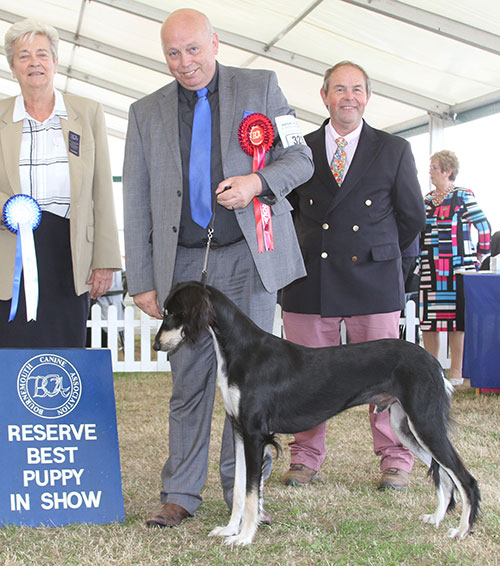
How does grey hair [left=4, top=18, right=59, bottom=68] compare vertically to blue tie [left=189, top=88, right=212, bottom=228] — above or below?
above

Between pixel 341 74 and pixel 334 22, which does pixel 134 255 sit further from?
pixel 334 22

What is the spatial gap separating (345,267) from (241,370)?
1118 millimetres

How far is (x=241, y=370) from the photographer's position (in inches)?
98.0

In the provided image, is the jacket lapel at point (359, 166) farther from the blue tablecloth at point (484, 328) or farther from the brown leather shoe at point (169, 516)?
the blue tablecloth at point (484, 328)

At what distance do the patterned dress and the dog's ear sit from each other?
14.6 ft

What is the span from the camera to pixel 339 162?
346 centimetres

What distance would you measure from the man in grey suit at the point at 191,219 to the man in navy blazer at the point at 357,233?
1.96ft

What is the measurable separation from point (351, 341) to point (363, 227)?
1.96 feet

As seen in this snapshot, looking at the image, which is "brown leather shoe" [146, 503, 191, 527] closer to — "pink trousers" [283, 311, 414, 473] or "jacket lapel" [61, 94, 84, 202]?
"pink trousers" [283, 311, 414, 473]

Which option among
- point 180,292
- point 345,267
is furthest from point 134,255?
point 345,267

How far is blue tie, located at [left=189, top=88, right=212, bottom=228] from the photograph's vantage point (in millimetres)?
2707

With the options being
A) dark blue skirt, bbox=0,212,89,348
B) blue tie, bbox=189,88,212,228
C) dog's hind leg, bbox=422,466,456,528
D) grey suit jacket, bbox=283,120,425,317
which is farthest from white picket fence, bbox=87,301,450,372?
blue tie, bbox=189,88,212,228

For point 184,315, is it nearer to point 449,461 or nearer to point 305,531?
point 305,531

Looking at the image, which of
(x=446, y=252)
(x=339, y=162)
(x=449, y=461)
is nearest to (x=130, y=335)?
(x=446, y=252)
